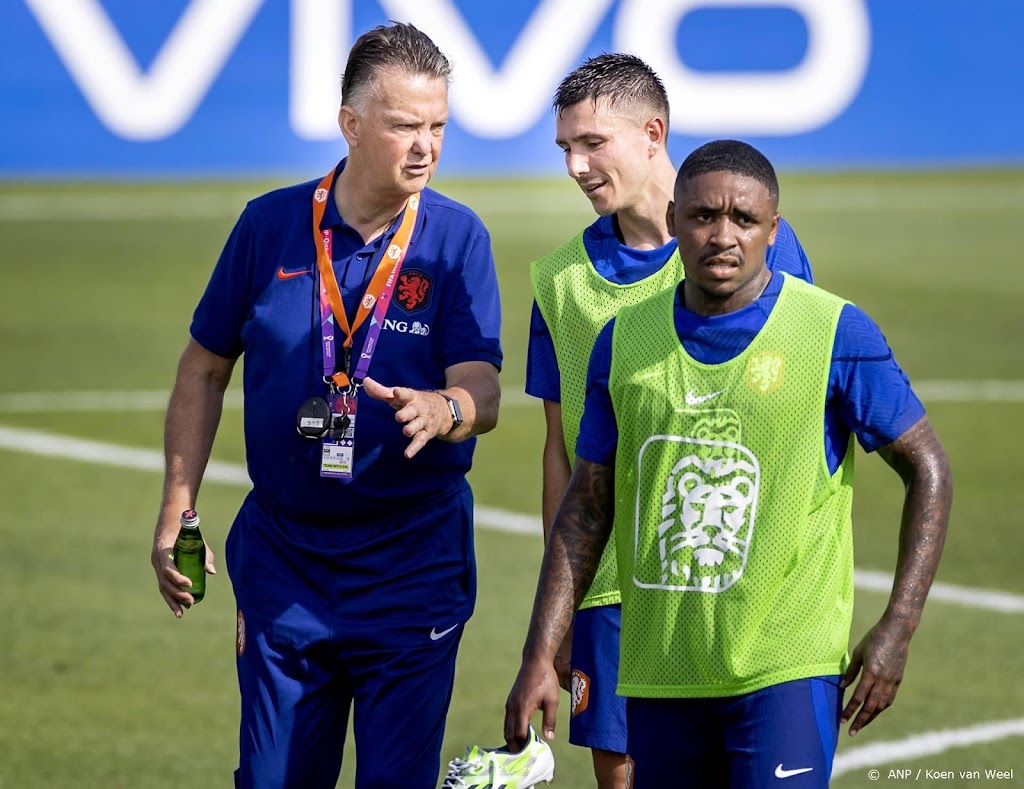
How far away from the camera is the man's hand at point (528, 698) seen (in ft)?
14.9

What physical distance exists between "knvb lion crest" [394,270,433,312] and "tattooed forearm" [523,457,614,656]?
87 cm

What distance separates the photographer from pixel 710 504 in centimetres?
448

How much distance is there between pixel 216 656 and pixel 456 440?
378cm

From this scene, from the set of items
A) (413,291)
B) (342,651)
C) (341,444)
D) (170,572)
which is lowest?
(342,651)

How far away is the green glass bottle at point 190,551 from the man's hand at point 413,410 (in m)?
0.78

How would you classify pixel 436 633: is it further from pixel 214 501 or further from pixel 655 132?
pixel 214 501

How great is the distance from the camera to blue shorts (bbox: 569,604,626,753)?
18.5 feet

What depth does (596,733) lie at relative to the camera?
18.5 ft

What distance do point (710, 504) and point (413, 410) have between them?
0.88 metres

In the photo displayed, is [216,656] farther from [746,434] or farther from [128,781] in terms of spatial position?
[746,434]

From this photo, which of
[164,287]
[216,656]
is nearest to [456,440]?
[216,656]

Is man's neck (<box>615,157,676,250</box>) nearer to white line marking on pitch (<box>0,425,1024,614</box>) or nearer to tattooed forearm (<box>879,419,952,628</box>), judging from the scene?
tattooed forearm (<box>879,419,952,628</box>)

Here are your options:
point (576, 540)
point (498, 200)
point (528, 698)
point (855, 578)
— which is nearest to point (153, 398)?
point (855, 578)

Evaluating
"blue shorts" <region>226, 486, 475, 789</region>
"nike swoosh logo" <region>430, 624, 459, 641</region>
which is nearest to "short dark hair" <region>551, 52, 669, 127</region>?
"blue shorts" <region>226, 486, 475, 789</region>
